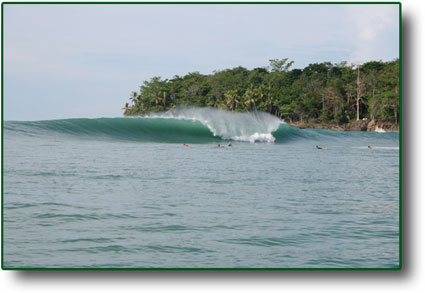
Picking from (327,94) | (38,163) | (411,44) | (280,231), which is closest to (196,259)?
(280,231)

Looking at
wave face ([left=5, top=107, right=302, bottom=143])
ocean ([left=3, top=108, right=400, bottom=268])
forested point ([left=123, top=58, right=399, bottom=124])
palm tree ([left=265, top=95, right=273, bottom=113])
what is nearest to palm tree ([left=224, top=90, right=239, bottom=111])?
forested point ([left=123, top=58, right=399, bottom=124])

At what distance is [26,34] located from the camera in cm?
472

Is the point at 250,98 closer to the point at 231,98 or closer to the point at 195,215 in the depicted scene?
the point at 231,98

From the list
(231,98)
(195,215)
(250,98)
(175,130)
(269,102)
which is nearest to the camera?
(195,215)

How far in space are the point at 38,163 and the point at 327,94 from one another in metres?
22.3

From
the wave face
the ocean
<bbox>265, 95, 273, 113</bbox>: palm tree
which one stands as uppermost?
<bbox>265, 95, 273, 113</bbox>: palm tree

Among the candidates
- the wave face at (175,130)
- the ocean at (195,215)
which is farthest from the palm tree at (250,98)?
the ocean at (195,215)

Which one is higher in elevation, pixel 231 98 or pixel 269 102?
pixel 231 98

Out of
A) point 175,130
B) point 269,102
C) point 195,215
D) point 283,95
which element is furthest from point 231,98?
point 195,215

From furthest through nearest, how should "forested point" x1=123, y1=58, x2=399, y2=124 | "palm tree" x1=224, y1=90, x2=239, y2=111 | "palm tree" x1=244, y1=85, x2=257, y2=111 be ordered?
"palm tree" x1=224, y1=90, x2=239, y2=111 < "palm tree" x1=244, y1=85, x2=257, y2=111 < "forested point" x1=123, y1=58, x2=399, y2=124

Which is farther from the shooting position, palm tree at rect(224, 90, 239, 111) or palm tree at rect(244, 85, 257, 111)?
palm tree at rect(224, 90, 239, 111)

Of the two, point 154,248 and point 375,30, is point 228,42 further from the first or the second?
point 154,248

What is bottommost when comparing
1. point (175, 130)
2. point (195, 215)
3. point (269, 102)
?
point (195, 215)

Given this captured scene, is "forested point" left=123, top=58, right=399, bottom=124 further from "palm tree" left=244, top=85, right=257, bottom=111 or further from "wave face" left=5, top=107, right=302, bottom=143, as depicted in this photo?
"wave face" left=5, top=107, right=302, bottom=143
